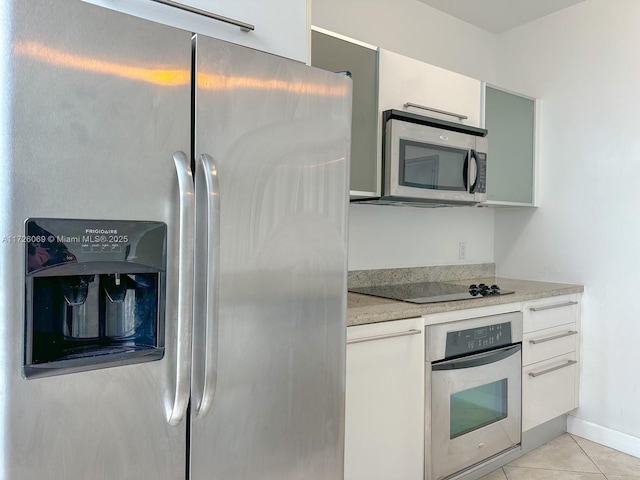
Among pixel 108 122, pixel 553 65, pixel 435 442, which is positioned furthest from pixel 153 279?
pixel 553 65

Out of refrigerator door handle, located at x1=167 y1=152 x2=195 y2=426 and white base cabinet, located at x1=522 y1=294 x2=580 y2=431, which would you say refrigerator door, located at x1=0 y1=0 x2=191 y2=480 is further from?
white base cabinet, located at x1=522 y1=294 x2=580 y2=431

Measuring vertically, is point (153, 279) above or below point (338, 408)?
above

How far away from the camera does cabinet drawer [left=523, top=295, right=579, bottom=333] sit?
2.38 m

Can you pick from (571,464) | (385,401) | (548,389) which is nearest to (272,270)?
(385,401)

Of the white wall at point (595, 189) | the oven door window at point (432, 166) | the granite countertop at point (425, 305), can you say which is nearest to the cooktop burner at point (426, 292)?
the granite countertop at point (425, 305)

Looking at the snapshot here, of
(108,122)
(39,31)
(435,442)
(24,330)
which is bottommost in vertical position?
(435,442)

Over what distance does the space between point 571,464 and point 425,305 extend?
4.36ft

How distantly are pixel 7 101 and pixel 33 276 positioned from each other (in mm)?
317

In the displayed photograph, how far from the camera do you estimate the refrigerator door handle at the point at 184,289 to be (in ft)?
3.17

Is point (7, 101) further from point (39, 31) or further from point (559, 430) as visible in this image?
point (559, 430)

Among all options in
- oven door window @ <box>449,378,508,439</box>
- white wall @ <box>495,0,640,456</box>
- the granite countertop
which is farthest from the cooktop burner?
white wall @ <box>495,0,640,456</box>

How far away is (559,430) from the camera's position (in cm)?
272

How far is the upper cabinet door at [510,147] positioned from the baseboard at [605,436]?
1.35m

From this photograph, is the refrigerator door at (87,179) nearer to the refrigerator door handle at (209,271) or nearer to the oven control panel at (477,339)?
the refrigerator door handle at (209,271)
